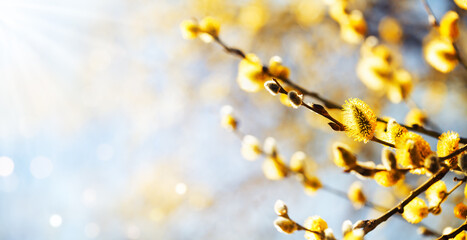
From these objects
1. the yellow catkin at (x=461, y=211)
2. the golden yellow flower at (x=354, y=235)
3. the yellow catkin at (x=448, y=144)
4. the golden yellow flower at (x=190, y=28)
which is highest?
the golden yellow flower at (x=190, y=28)

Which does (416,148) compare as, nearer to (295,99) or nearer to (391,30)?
(295,99)

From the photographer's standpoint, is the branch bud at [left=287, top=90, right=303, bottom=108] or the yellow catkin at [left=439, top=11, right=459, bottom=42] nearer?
the branch bud at [left=287, top=90, right=303, bottom=108]

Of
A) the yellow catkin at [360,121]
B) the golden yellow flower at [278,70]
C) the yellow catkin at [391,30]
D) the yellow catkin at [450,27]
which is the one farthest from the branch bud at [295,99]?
the yellow catkin at [391,30]

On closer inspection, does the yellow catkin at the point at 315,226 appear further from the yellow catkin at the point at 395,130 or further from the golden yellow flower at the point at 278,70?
the golden yellow flower at the point at 278,70

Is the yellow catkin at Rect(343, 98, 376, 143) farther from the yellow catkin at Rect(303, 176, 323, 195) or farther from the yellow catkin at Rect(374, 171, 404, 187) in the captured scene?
the yellow catkin at Rect(303, 176, 323, 195)

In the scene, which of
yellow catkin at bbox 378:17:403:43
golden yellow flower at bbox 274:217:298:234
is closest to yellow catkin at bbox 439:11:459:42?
golden yellow flower at bbox 274:217:298:234

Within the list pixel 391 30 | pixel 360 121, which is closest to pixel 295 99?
pixel 360 121

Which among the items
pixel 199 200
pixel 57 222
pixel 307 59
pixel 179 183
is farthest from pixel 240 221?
pixel 57 222
